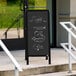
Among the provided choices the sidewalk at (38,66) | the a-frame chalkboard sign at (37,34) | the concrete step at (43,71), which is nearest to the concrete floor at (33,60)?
the sidewalk at (38,66)

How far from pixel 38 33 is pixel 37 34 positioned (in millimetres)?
32

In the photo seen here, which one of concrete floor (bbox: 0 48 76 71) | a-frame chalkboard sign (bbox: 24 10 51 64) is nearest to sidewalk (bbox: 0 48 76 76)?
concrete floor (bbox: 0 48 76 71)

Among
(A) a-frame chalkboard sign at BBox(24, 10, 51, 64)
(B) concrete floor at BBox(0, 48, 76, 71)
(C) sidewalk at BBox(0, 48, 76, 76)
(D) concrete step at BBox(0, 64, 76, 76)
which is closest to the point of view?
(D) concrete step at BBox(0, 64, 76, 76)

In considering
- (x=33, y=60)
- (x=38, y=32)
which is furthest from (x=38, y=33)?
(x=33, y=60)

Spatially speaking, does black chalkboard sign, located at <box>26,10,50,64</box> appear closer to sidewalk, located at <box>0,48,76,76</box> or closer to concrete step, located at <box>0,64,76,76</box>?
sidewalk, located at <box>0,48,76,76</box>

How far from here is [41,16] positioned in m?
7.84

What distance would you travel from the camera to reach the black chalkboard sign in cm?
782

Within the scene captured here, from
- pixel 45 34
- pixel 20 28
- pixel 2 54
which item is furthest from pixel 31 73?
pixel 20 28

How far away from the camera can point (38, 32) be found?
25.8ft

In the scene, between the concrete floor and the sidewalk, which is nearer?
the sidewalk

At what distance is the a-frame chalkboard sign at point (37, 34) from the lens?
25.6 feet

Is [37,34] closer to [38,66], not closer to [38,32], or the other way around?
[38,32]

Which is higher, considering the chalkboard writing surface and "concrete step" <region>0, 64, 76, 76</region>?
the chalkboard writing surface

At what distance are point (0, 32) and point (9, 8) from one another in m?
0.73
